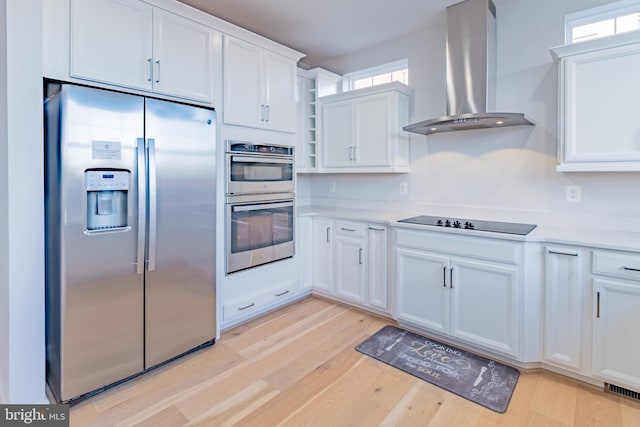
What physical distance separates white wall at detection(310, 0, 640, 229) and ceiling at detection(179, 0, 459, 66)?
0.23m

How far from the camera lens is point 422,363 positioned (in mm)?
2340

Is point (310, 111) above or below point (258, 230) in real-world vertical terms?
above

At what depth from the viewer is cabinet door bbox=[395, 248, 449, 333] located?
2.58 meters

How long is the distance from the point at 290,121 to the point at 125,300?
2.00 m

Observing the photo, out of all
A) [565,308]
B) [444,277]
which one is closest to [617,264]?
[565,308]

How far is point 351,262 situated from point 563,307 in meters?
1.65

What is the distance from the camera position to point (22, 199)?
5.85ft

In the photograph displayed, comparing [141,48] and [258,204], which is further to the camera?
[258,204]

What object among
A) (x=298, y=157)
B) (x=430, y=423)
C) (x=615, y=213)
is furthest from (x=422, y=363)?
(x=298, y=157)

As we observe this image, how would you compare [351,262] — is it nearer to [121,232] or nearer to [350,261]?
[350,261]

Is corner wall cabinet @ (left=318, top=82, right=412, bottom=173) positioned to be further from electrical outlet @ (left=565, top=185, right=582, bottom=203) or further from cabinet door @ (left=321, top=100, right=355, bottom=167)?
electrical outlet @ (left=565, top=185, right=582, bottom=203)

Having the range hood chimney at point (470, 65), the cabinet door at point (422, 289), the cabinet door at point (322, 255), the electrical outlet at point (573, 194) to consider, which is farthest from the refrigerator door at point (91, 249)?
the electrical outlet at point (573, 194)

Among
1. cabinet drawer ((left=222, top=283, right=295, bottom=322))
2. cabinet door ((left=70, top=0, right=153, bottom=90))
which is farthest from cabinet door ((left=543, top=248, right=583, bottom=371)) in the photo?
cabinet door ((left=70, top=0, right=153, bottom=90))

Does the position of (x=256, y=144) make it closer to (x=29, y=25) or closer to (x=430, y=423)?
(x=29, y=25)
